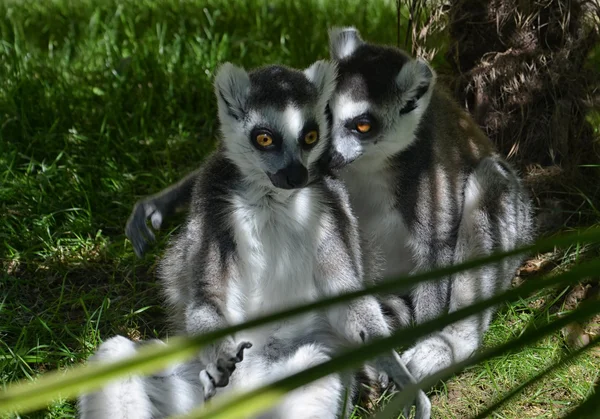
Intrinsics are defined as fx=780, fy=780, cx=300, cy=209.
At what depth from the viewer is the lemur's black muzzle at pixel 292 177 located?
3504mm

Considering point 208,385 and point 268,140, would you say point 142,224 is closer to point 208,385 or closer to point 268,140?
point 268,140

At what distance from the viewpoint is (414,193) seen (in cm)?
438

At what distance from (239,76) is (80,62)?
331 centimetres

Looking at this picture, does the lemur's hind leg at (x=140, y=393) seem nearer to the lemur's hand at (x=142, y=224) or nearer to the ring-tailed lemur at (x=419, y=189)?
the lemur's hand at (x=142, y=224)

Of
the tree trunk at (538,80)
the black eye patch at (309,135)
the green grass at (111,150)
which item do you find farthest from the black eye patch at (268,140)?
the tree trunk at (538,80)

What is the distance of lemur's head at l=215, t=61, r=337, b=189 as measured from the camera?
360cm

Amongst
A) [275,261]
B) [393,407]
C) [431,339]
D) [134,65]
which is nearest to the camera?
[393,407]

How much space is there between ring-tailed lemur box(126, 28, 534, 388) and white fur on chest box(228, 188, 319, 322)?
0.54m

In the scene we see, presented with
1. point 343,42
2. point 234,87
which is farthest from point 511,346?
point 343,42

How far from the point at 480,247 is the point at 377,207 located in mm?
620

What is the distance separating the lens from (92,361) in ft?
11.2

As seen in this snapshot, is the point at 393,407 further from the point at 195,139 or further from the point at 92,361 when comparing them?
the point at 195,139

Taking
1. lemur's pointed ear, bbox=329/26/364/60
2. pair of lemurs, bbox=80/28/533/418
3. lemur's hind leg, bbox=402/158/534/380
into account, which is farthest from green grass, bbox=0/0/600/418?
lemur's pointed ear, bbox=329/26/364/60

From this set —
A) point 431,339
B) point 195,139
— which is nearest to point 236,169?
point 431,339
